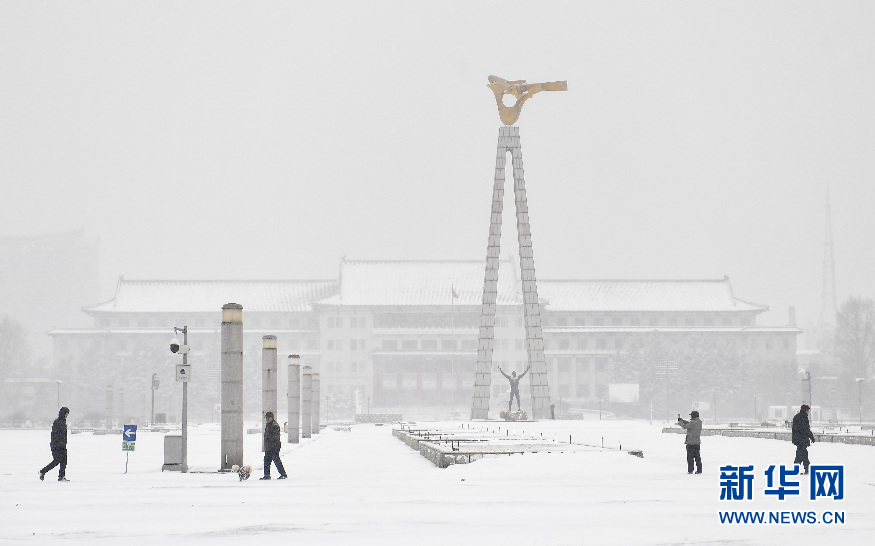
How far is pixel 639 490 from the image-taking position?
890 inches

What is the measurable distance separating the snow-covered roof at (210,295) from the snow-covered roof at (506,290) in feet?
23.9

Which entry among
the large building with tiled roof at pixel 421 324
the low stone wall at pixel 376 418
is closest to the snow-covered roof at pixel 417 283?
the large building with tiled roof at pixel 421 324

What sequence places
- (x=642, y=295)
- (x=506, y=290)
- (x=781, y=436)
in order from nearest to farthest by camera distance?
(x=781, y=436)
(x=506, y=290)
(x=642, y=295)

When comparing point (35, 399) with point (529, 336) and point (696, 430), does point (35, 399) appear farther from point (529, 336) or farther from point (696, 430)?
point (696, 430)

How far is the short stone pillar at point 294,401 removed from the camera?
51.6 metres

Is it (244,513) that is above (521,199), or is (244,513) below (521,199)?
below

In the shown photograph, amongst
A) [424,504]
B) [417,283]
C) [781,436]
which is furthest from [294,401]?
[417,283]

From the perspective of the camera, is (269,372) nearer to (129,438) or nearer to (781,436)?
Result: (129,438)

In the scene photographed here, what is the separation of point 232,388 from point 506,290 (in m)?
134

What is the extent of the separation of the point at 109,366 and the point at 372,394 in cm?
3463

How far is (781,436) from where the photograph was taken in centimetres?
4956

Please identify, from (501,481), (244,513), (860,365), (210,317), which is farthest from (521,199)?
(210,317)

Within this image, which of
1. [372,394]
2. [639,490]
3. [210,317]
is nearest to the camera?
[639,490]

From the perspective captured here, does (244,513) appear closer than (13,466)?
Yes
